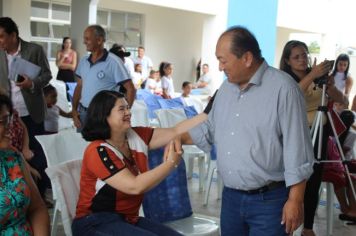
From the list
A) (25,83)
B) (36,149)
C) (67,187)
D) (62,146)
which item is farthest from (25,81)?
(67,187)

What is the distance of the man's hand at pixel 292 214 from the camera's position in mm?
1905

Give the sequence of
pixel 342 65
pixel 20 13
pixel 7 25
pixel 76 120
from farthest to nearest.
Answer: pixel 20 13, pixel 342 65, pixel 76 120, pixel 7 25

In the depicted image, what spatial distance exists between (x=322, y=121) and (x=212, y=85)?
30.8ft

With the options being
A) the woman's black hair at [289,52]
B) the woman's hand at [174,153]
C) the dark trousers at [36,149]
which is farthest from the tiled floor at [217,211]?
the woman's hand at [174,153]

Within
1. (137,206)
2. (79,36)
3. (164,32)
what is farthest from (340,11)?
(137,206)

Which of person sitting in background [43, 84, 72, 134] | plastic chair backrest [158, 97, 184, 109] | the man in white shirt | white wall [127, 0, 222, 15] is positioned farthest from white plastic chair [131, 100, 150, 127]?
the man in white shirt

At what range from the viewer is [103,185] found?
2.14 metres

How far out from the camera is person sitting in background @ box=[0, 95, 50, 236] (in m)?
1.79

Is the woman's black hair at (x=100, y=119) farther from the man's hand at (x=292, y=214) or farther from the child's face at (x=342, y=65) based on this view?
the child's face at (x=342, y=65)

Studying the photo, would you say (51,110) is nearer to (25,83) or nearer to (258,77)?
(25,83)

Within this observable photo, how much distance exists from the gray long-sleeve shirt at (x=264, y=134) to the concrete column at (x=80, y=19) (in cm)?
737

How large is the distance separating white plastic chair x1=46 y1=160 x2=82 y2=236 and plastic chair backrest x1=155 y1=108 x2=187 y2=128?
6.55 ft

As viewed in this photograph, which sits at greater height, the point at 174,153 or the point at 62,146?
the point at 174,153

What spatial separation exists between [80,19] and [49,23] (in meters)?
2.39
